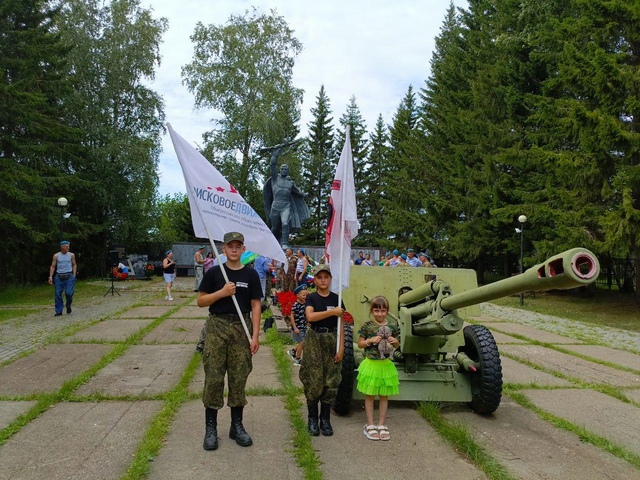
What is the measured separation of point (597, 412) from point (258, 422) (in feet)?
11.1

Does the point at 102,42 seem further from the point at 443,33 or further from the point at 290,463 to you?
the point at 290,463

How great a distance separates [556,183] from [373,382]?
50.8ft

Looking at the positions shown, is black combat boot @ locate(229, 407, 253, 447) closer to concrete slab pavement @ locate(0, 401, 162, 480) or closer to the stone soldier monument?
concrete slab pavement @ locate(0, 401, 162, 480)

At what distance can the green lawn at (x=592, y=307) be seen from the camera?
12.9 metres

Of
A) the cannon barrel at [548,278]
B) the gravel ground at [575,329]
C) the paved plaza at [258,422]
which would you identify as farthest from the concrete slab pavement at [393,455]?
the gravel ground at [575,329]

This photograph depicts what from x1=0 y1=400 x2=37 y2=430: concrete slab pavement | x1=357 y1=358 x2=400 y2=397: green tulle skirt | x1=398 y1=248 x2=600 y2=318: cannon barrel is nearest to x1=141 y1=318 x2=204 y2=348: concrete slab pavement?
x1=0 y1=400 x2=37 y2=430: concrete slab pavement

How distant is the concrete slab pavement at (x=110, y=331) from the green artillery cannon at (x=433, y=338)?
4.77 metres

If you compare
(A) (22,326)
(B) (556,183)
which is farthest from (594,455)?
(B) (556,183)

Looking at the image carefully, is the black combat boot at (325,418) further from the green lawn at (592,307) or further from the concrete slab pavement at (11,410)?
the green lawn at (592,307)

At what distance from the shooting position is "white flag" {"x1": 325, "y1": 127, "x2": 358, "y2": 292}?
4934 millimetres

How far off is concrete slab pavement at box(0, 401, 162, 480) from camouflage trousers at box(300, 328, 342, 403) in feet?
4.64

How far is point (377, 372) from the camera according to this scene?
4270mm

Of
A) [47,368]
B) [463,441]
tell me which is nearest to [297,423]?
[463,441]

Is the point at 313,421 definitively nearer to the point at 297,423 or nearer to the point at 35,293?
the point at 297,423
